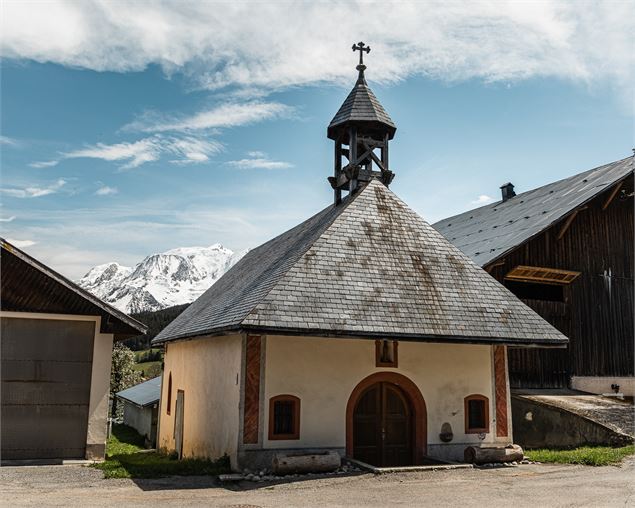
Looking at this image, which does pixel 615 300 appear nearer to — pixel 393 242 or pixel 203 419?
pixel 393 242

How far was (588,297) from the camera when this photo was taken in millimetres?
22703

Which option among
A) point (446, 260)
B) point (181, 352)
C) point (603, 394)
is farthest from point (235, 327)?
point (603, 394)

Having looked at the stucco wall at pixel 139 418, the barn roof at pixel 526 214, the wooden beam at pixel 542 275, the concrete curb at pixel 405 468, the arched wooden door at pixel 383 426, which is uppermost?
the barn roof at pixel 526 214

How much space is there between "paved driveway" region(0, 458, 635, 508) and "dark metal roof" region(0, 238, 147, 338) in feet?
10.6

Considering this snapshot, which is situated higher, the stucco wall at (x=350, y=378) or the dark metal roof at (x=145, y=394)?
the stucco wall at (x=350, y=378)

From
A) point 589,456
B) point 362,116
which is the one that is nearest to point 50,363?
point 362,116

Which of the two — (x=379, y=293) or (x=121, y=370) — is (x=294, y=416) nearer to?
(x=379, y=293)

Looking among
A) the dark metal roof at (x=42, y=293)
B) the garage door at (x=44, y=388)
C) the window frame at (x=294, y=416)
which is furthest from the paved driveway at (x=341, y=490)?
the dark metal roof at (x=42, y=293)

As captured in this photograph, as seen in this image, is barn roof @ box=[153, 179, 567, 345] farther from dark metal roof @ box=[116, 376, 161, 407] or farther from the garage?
dark metal roof @ box=[116, 376, 161, 407]

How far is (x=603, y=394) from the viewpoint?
73.8 feet

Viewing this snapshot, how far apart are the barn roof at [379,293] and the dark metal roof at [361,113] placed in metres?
2.68

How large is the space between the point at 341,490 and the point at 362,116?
11.7 meters

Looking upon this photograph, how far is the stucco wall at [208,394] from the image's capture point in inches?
548

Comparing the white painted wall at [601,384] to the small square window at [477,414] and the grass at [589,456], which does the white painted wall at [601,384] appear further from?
the small square window at [477,414]
